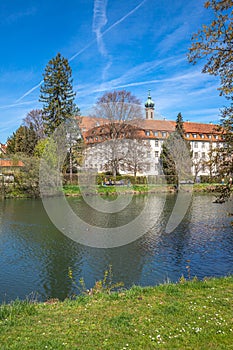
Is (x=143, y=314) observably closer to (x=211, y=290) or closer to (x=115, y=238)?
(x=211, y=290)

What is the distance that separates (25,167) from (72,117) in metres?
8.89

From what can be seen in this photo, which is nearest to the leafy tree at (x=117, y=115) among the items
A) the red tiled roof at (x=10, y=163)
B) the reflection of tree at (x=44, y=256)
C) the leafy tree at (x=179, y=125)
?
the leafy tree at (x=179, y=125)

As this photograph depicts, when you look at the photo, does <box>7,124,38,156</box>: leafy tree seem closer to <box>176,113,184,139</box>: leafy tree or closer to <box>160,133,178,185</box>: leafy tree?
<box>160,133,178,185</box>: leafy tree

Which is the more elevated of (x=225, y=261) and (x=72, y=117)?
Answer: (x=72, y=117)

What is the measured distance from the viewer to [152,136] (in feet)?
195

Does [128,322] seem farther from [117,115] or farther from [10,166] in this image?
[117,115]

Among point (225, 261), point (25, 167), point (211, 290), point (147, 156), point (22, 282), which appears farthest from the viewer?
point (147, 156)

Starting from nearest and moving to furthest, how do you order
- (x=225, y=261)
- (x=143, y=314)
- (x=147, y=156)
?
(x=143, y=314) < (x=225, y=261) < (x=147, y=156)

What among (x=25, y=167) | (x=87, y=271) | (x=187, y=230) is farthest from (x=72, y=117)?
(x=87, y=271)

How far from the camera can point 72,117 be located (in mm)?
38750

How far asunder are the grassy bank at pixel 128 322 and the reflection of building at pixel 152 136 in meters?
27.4

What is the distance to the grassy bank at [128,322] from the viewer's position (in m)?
4.29

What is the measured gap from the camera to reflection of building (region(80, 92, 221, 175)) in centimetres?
4247

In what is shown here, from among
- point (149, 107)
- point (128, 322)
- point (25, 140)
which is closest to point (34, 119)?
point (25, 140)
